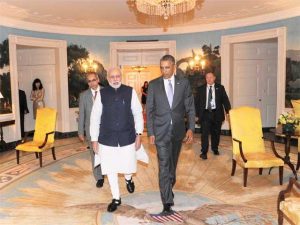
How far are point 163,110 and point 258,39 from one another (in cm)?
607

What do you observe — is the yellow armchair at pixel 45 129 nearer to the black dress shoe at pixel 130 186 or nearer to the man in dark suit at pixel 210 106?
the black dress shoe at pixel 130 186

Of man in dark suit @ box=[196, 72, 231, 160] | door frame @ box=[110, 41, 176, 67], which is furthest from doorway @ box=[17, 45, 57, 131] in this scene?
man in dark suit @ box=[196, 72, 231, 160]

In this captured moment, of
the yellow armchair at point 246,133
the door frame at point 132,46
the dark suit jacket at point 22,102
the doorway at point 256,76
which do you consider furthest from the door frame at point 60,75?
the yellow armchair at point 246,133

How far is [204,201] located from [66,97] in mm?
6759

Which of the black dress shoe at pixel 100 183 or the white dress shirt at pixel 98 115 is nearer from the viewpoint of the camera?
the white dress shirt at pixel 98 115

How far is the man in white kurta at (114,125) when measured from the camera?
4105mm

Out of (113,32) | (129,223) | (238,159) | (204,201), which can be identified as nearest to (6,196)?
(129,223)

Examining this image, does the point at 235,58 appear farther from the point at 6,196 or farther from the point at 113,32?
the point at 6,196

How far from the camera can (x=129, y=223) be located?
12.9 feet

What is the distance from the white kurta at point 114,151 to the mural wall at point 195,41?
5441 millimetres

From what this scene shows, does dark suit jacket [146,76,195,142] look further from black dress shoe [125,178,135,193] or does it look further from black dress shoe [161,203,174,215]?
black dress shoe [125,178,135,193]

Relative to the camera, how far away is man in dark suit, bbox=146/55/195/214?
406cm

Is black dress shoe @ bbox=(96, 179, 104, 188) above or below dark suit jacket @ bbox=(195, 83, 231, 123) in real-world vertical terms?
below

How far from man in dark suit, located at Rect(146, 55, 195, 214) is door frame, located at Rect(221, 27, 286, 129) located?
523 centimetres
